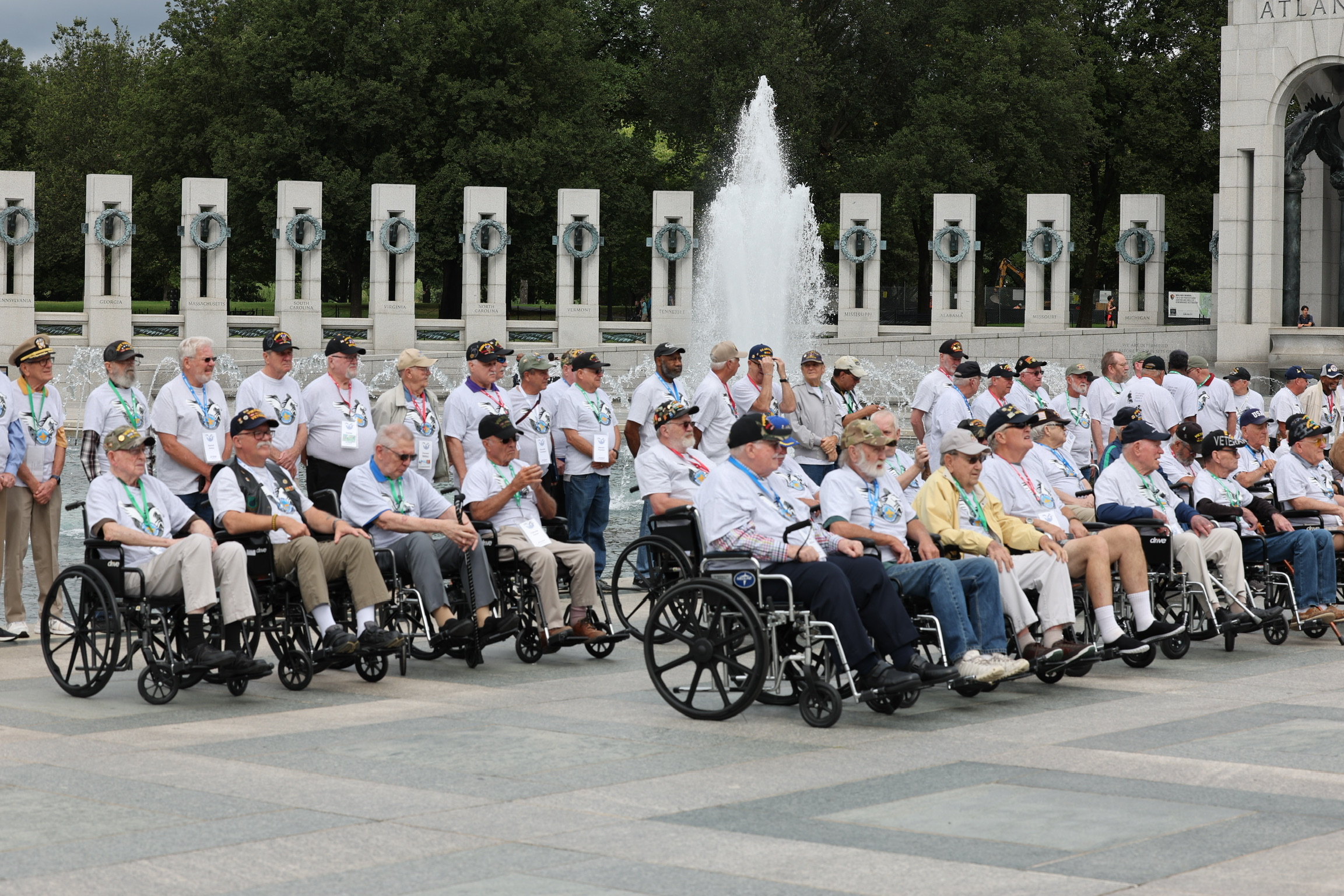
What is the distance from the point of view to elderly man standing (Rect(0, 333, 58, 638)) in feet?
33.8

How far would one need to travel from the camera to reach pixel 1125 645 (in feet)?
30.0

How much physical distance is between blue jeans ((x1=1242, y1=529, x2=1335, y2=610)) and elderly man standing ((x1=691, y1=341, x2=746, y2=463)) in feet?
11.6

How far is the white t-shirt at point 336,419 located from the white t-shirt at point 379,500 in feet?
4.66

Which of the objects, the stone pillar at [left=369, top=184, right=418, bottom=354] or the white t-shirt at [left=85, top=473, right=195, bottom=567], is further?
the stone pillar at [left=369, top=184, right=418, bottom=354]

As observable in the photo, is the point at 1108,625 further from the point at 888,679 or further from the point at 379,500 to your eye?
the point at 379,500

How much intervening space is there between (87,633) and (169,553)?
0.68 meters

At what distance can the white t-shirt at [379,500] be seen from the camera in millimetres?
9188

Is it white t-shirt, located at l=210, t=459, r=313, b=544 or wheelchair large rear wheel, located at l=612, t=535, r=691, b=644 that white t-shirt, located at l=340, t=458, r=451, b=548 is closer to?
white t-shirt, located at l=210, t=459, r=313, b=544

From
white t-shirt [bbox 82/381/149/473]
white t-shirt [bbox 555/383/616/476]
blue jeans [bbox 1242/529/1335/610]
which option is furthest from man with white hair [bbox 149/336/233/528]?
blue jeans [bbox 1242/529/1335/610]

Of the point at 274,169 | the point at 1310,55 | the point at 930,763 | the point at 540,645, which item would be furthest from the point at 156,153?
the point at 930,763

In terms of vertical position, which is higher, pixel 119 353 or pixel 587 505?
pixel 119 353

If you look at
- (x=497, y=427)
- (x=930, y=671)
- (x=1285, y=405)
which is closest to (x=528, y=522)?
(x=497, y=427)

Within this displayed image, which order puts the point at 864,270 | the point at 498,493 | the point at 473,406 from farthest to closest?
the point at 864,270 → the point at 473,406 → the point at 498,493

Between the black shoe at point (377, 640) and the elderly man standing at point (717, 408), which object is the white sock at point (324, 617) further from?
the elderly man standing at point (717, 408)
